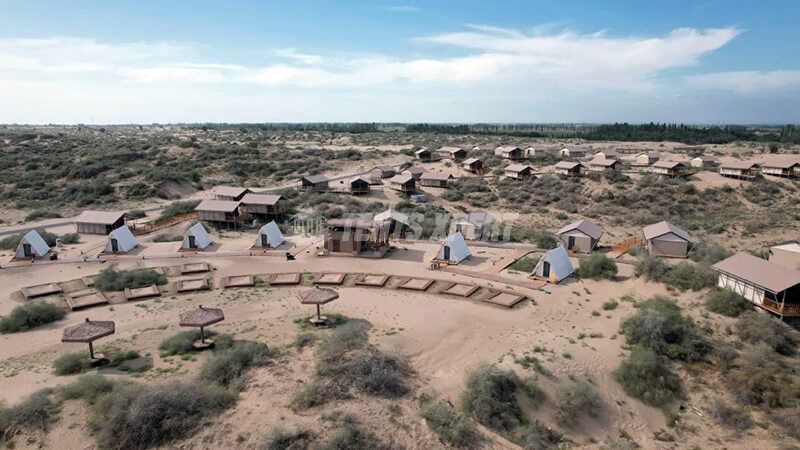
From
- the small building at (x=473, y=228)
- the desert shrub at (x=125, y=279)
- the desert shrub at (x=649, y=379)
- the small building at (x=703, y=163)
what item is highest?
the small building at (x=703, y=163)

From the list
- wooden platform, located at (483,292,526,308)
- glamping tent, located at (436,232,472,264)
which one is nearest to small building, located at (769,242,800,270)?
wooden platform, located at (483,292,526,308)

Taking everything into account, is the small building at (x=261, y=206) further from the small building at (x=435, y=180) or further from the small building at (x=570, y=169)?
the small building at (x=570, y=169)

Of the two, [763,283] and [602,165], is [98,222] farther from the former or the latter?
[602,165]

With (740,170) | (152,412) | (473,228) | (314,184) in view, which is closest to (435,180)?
(314,184)

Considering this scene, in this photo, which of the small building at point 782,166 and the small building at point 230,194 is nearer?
the small building at point 230,194

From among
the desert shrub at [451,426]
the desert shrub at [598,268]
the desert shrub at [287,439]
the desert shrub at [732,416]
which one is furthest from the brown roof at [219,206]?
the desert shrub at [732,416]

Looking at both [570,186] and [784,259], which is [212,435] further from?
[570,186]
